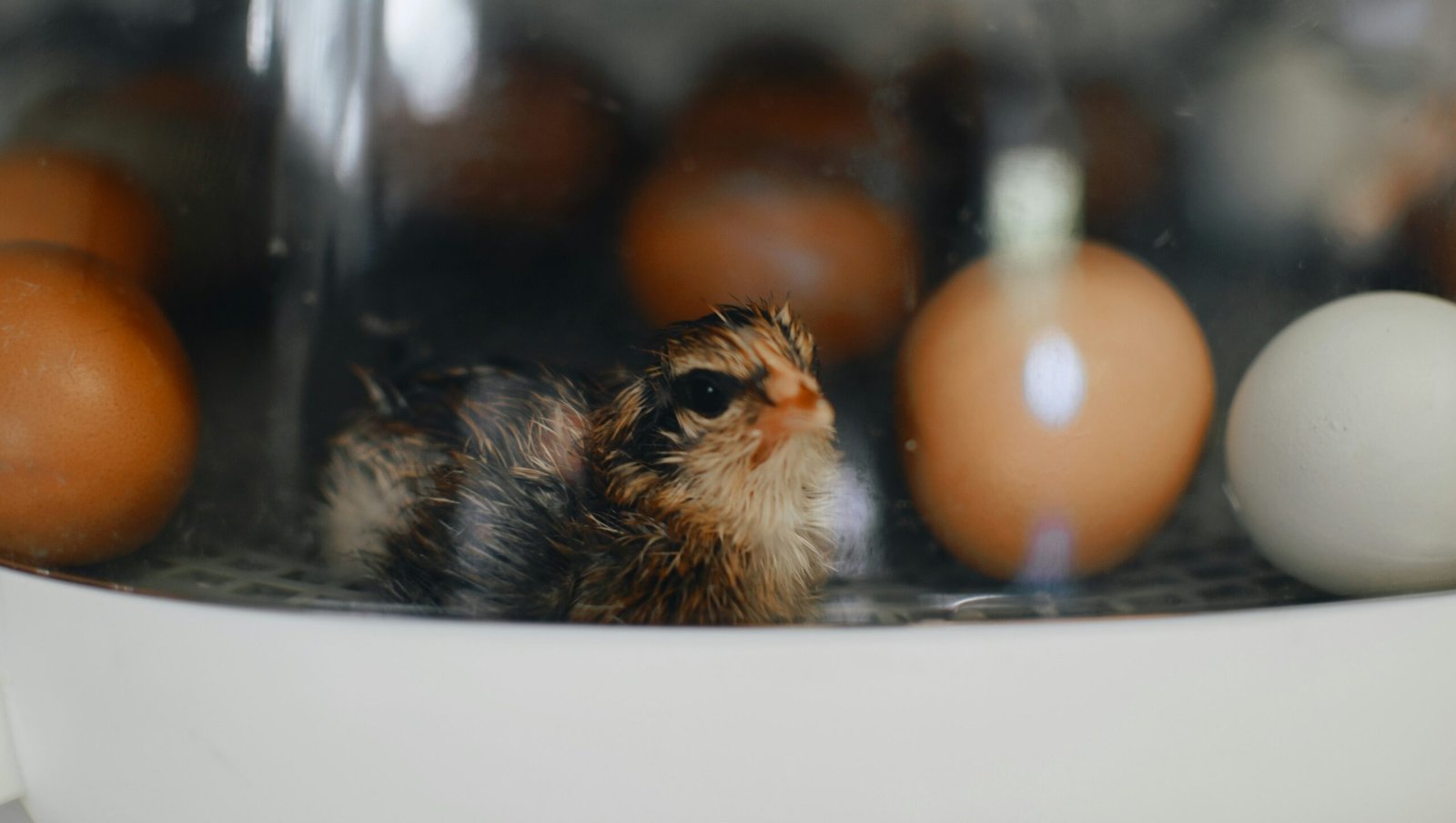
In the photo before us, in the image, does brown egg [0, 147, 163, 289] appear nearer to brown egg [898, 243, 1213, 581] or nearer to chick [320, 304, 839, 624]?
chick [320, 304, 839, 624]

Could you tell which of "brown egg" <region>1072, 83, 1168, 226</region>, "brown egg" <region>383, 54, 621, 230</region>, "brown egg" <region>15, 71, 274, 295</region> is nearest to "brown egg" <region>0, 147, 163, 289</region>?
"brown egg" <region>15, 71, 274, 295</region>

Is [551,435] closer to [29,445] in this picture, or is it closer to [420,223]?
[420,223]

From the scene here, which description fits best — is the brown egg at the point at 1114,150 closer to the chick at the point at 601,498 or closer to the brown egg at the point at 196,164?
the chick at the point at 601,498

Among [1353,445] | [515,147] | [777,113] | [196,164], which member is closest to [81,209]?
[196,164]

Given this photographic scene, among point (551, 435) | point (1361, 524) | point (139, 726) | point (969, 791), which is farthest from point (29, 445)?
point (1361, 524)

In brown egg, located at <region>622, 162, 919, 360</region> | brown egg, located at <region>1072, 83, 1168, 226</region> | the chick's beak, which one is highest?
brown egg, located at <region>1072, 83, 1168, 226</region>

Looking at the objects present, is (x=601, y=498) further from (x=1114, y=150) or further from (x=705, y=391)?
(x=1114, y=150)

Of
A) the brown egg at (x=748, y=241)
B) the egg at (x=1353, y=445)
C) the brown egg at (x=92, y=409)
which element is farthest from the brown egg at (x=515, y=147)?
the egg at (x=1353, y=445)
